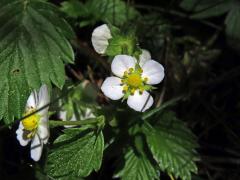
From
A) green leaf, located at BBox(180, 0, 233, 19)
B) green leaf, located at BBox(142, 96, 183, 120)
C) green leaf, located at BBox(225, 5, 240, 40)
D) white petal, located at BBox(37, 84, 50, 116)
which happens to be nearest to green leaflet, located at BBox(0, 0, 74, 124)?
white petal, located at BBox(37, 84, 50, 116)

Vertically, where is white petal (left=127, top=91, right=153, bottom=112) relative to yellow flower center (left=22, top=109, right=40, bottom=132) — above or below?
above

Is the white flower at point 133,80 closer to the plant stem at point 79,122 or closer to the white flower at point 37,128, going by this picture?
the plant stem at point 79,122

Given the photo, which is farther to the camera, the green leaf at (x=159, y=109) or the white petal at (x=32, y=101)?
the green leaf at (x=159, y=109)

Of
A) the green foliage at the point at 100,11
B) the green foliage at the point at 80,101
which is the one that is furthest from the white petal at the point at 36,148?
the green foliage at the point at 100,11

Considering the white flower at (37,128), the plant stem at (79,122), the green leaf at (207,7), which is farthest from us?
the green leaf at (207,7)

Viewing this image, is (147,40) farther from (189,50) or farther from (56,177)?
(56,177)

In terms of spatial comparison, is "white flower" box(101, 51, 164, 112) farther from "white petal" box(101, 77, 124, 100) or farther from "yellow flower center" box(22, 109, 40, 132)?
"yellow flower center" box(22, 109, 40, 132)

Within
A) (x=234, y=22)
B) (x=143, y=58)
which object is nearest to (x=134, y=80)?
(x=143, y=58)
